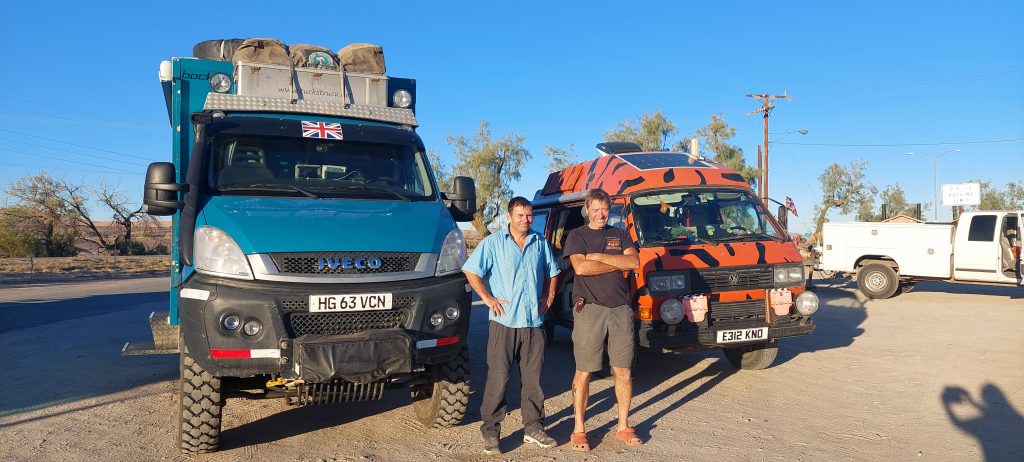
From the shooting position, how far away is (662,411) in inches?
254

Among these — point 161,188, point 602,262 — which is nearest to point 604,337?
point 602,262

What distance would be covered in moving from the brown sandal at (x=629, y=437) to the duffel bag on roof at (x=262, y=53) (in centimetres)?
430

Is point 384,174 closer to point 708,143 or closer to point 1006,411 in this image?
point 1006,411

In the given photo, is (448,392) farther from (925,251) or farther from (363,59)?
(925,251)

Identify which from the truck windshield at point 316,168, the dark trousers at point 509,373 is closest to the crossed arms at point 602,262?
the dark trousers at point 509,373

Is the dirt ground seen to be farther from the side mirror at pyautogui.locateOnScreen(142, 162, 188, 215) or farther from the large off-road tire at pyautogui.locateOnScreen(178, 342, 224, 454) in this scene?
the side mirror at pyautogui.locateOnScreen(142, 162, 188, 215)

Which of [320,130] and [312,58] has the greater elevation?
[312,58]

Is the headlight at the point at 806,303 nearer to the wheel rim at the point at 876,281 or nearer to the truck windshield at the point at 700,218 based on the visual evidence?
the truck windshield at the point at 700,218

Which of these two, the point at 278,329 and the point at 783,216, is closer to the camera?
the point at 278,329

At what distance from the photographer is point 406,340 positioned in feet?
15.3

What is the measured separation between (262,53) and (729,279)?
5.01 m

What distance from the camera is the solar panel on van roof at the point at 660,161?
842cm

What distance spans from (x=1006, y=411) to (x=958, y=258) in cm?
1172

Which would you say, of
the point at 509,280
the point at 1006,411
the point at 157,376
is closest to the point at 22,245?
the point at 157,376
